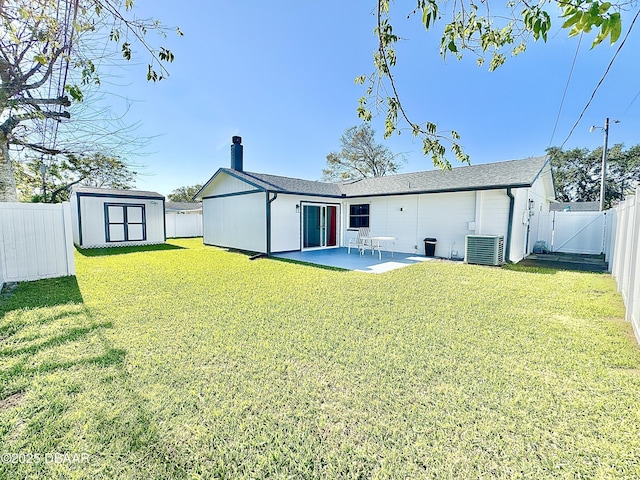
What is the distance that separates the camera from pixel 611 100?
860cm

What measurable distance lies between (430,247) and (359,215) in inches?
152

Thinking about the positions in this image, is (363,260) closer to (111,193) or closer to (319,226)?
(319,226)

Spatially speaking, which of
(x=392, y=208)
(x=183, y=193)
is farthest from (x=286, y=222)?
(x=183, y=193)

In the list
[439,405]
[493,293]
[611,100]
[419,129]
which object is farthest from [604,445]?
[611,100]

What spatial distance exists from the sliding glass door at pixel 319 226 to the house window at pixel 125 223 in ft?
29.8

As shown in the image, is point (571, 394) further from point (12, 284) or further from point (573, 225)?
point (573, 225)

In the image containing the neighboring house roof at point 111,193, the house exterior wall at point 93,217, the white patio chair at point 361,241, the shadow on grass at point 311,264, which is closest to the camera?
the shadow on grass at point 311,264

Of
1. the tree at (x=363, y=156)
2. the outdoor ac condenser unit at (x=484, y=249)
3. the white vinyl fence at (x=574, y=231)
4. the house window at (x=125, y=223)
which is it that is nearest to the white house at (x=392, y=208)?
the outdoor ac condenser unit at (x=484, y=249)

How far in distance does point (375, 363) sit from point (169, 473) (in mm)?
1989

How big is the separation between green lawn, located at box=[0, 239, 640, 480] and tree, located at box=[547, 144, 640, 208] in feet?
103

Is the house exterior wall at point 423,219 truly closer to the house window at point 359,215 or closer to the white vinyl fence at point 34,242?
the house window at point 359,215

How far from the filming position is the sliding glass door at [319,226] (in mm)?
12555

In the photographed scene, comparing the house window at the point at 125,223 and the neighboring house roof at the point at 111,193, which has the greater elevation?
the neighboring house roof at the point at 111,193

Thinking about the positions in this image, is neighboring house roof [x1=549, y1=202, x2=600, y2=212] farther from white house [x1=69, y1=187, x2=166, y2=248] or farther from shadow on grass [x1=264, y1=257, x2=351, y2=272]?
white house [x1=69, y1=187, x2=166, y2=248]
